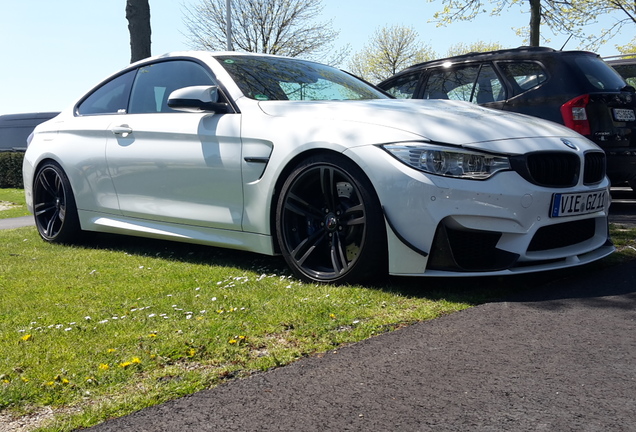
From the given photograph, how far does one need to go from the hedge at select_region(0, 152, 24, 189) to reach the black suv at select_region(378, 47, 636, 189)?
2230 centimetres

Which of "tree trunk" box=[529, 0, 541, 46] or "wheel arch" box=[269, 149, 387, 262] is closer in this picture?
"wheel arch" box=[269, 149, 387, 262]

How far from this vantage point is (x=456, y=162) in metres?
4.20

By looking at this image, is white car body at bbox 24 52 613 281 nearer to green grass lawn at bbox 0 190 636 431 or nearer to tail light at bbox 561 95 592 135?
green grass lawn at bbox 0 190 636 431

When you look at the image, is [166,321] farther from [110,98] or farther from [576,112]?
[576,112]

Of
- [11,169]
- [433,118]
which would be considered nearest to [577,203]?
[433,118]

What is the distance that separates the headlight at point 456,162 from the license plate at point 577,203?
396mm

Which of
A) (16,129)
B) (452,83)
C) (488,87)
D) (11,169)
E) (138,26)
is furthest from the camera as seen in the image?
(16,129)

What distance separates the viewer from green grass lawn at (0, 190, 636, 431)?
2.95 m

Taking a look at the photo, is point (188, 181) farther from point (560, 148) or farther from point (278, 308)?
point (560, 148)

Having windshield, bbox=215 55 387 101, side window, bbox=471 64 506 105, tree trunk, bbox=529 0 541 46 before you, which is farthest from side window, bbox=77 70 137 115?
tree trunk, bbox=529 0 541 46

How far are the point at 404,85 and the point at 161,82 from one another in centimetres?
358

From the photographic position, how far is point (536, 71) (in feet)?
24.6

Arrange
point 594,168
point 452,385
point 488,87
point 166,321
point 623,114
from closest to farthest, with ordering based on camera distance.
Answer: point 452,385, point 166,321, point 594,168, point 623,114, point 488,87

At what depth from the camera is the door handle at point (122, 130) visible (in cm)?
599
